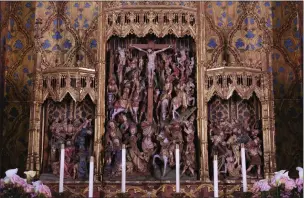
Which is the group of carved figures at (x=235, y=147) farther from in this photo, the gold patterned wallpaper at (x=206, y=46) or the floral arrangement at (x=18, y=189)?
the floral arrangement at (x=18, y=189)

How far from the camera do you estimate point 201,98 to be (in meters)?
8.49

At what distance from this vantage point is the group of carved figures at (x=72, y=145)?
8305 mm

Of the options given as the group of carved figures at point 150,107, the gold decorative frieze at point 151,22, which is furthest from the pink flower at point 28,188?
the gold decorative frieze at point 151,22

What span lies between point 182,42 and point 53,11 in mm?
2438

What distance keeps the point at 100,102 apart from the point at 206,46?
2.35 meters

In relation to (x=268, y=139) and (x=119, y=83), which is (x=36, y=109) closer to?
(x=119, y=83)

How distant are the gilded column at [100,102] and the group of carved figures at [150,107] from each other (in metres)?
0.12

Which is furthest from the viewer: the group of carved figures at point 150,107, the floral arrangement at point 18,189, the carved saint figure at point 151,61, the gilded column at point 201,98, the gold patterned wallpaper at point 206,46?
the gold patterned wallpaper at point 206,46

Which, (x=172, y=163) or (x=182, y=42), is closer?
(x=172, y=163)

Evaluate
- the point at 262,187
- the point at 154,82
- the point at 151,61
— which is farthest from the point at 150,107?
the point at 262,187

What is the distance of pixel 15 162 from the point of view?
9320 mm

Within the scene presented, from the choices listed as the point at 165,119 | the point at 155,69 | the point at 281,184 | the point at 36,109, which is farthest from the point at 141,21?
the point at 281,184

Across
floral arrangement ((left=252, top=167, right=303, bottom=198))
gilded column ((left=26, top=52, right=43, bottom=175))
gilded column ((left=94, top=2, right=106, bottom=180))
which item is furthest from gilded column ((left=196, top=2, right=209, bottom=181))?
gilded column ((left=26, top=52, right=43, bottom=175))

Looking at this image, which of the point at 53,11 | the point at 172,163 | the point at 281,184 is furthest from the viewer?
the point at 53,11
